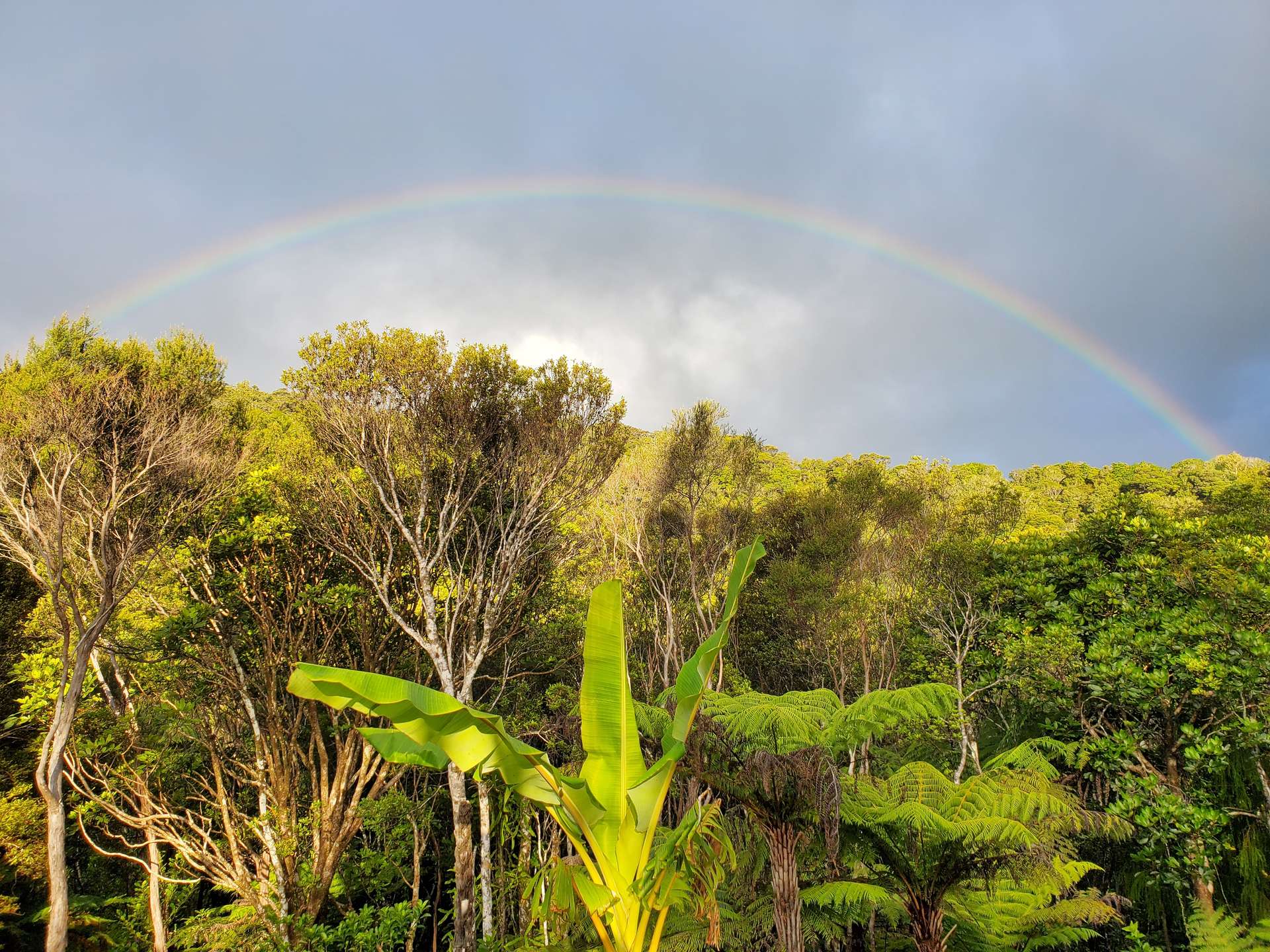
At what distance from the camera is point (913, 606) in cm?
1529

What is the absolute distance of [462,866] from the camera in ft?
25.1

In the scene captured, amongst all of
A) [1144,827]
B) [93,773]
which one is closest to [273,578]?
[93,773]

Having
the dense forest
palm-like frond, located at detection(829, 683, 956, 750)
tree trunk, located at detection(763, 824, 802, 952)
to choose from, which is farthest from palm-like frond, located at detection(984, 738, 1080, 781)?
tree trunk, located at detection(763, 824, 802, 952)

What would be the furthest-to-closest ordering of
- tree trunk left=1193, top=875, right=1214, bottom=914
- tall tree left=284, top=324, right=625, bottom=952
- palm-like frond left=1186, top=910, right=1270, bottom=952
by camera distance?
1. tall tree left=284, top=324, right=625, bottom=952
2. tree trunk left=1193, top=875, right=1214, bottom=914
3. palm-like frond left=1186, top=910, right=1270, bottom=952

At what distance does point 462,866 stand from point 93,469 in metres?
7.89

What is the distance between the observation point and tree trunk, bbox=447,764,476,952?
24.4ft

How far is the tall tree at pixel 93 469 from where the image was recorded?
7.84 meters

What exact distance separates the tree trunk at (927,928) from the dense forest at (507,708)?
44 millimetres

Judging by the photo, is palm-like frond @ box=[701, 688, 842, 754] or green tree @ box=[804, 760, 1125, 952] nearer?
green tree @ box=[804, 760, 1125, 952]

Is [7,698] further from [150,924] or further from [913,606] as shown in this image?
[913,606]

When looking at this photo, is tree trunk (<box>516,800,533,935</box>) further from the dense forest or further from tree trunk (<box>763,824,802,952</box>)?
tree trunk (<box>763,824,802,952</box>)

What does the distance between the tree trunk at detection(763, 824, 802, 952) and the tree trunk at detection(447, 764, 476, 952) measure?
14.7 feet

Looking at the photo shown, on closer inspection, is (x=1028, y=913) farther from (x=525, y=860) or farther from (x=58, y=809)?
(x=58, y=809)

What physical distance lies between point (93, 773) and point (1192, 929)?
50.4 ft
